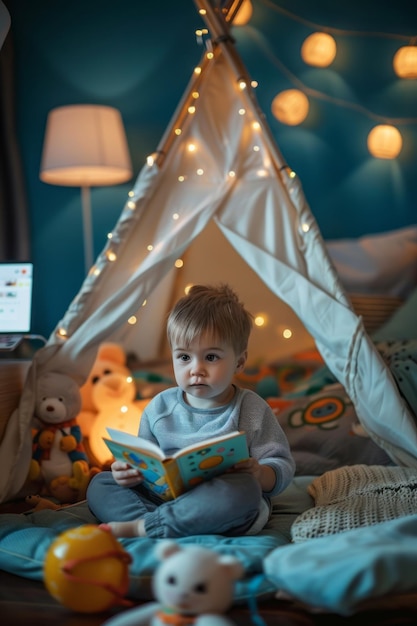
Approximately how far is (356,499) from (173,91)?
2434 mm

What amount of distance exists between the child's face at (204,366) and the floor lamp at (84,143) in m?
1.65

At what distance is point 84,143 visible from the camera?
10.6 feet

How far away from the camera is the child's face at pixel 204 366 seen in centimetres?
177

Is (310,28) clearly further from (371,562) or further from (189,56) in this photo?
(371,562)

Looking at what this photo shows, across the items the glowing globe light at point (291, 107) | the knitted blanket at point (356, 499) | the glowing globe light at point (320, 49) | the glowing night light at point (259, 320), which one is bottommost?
the knitted blanket at point (356, 499)

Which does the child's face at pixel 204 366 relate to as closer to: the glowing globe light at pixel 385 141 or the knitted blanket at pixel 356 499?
the knitted blanket at pixel 356 499

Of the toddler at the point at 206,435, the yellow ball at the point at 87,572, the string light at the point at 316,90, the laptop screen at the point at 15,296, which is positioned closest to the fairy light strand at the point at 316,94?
the string light at the point at 316,90

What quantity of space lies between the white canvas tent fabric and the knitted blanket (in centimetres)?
19

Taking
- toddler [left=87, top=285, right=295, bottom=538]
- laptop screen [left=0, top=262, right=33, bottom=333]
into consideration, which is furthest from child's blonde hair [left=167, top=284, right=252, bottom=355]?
laptop screen [left=0, top=262, right=33, bottom=333]

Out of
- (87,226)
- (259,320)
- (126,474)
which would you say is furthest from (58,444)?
(87,226)

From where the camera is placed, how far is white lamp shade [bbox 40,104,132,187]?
10.6 feet

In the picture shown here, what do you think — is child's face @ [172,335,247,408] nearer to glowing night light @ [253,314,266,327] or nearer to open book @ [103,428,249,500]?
open book @ [103,428,249,500]

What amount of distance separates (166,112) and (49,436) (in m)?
1.94

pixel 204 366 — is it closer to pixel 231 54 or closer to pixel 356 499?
pixel 356 499
